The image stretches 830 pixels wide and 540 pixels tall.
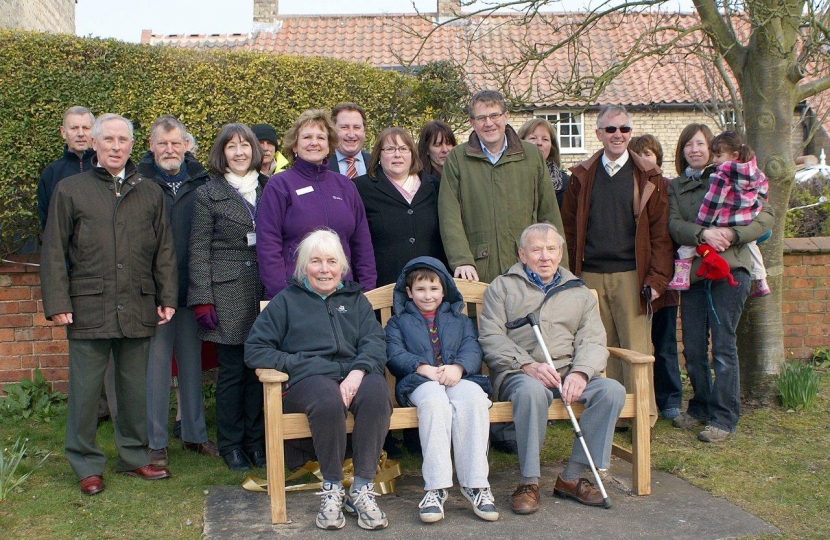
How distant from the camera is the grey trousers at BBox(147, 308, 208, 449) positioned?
513cm

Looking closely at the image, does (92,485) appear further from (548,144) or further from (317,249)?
(548,144)

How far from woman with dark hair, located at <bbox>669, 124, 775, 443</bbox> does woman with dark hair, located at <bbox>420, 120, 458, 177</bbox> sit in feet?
5.40

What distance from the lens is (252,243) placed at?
200 inches

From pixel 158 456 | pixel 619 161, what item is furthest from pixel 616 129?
pixel 158 456

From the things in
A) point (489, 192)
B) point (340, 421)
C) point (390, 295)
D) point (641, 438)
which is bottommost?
point (641, 438)

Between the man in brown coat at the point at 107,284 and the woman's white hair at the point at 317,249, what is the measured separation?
2.91ft

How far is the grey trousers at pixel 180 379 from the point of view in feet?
16.8

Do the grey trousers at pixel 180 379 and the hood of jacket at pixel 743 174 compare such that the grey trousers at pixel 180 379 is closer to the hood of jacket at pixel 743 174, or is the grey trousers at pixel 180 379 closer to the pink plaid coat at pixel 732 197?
the pink plaid coat at pixel 732 197

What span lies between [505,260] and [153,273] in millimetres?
2197

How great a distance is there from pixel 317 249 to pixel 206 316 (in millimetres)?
947

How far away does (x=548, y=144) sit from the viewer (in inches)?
242

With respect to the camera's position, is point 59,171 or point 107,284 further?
point 59,171

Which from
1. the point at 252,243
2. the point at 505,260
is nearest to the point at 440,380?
the point at 505,260

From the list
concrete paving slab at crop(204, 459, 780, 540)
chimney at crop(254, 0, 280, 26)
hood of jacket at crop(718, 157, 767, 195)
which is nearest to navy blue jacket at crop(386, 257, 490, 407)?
concrete paving slab at crop(204, 459, 780, 540)
